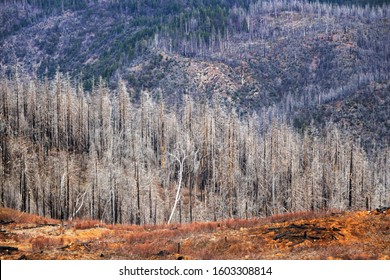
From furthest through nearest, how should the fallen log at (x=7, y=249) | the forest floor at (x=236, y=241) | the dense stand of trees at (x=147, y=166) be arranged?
the dense stand of trees at (x=147, y=166) → the fallen log at (x=7, y=249) → the forest floor at (x=236, y=241)

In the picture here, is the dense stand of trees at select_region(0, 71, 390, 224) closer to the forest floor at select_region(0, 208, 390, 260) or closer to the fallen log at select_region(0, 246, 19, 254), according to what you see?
the forest floor at select_region(0, 208, 390, 260)

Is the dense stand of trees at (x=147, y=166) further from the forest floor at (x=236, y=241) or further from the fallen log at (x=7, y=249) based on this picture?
the fallen log at (x=7, y=249)

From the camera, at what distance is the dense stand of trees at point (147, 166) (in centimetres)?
5384

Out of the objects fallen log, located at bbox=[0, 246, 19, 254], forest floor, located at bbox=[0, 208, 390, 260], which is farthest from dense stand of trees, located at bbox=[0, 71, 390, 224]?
fallen log, located at bbox=[0, 246, 19, 254]

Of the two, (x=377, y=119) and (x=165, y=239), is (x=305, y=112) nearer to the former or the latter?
(x=377, y=119)

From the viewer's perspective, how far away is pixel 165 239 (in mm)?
22984

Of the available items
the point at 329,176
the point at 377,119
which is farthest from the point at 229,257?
the point at 377,119

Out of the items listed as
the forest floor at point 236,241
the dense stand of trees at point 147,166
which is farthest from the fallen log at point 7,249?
the dense stand of trees at point 147,166

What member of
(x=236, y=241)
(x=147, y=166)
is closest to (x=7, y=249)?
(x=236, y=241)

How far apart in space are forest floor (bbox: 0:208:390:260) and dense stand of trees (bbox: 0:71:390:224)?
25519mm

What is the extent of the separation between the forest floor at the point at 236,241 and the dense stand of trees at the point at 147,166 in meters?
25.5

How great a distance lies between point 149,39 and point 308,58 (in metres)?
75.5

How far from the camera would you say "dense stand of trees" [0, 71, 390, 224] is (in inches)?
2120

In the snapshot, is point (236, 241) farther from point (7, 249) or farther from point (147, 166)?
point (147, 166)
